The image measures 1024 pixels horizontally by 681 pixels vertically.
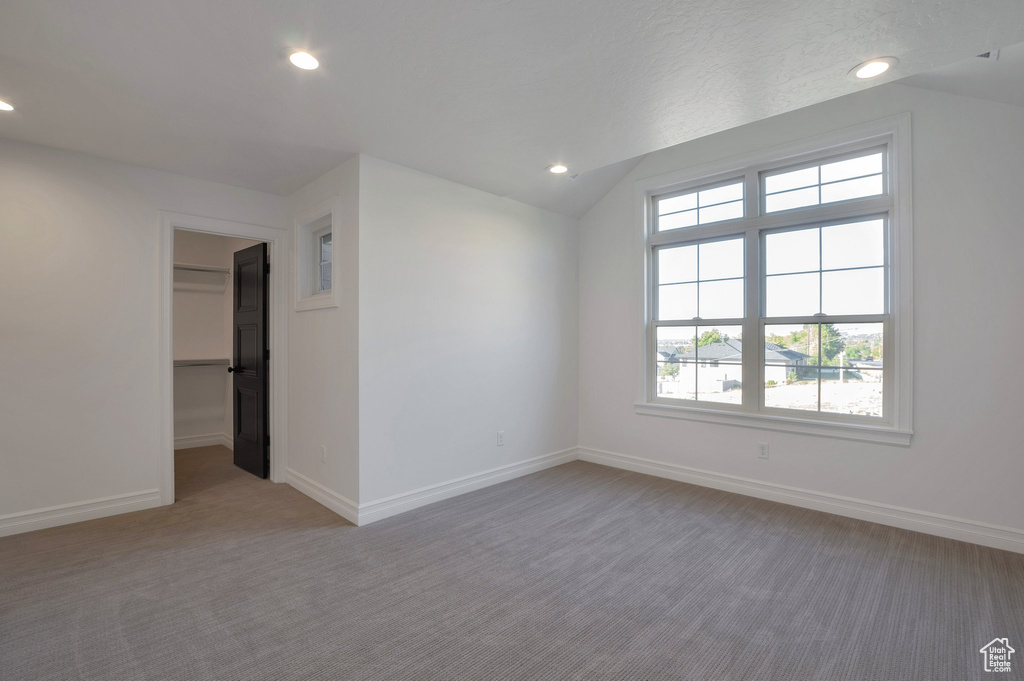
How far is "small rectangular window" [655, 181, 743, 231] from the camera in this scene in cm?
409

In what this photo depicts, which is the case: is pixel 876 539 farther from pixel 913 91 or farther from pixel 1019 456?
pixel 913 91

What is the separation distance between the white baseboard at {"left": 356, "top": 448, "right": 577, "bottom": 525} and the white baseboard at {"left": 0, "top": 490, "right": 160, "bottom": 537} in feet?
5.81

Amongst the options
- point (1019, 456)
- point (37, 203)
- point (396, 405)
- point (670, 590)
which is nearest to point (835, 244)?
point (1019, 456)

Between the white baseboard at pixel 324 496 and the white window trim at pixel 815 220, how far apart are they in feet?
8.98

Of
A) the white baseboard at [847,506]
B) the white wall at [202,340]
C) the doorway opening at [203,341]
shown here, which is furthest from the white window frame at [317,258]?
the white baseboard at [847,506]

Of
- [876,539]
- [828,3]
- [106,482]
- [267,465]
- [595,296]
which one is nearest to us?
[828,3]

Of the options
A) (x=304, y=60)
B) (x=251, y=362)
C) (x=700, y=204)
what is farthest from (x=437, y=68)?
(x=251, y=362)

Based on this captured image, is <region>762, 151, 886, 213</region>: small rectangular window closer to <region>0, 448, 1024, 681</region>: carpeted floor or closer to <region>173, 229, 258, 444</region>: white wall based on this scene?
<region>0, 448, 1024, 681</region>: carpeted floor

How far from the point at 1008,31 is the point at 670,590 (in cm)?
291

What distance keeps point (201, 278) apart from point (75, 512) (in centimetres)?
308

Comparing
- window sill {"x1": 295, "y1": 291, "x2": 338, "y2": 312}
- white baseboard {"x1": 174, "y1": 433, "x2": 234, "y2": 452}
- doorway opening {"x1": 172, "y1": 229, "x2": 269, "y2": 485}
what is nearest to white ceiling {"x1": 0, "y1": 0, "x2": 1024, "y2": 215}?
window sill {"x1": 295, "y1": 291, "x2": 338, "y2": 312}

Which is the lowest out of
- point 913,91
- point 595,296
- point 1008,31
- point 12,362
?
point 12,362

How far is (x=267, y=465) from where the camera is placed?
4.29 meters

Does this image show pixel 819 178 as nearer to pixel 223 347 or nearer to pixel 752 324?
pixel 752 324
